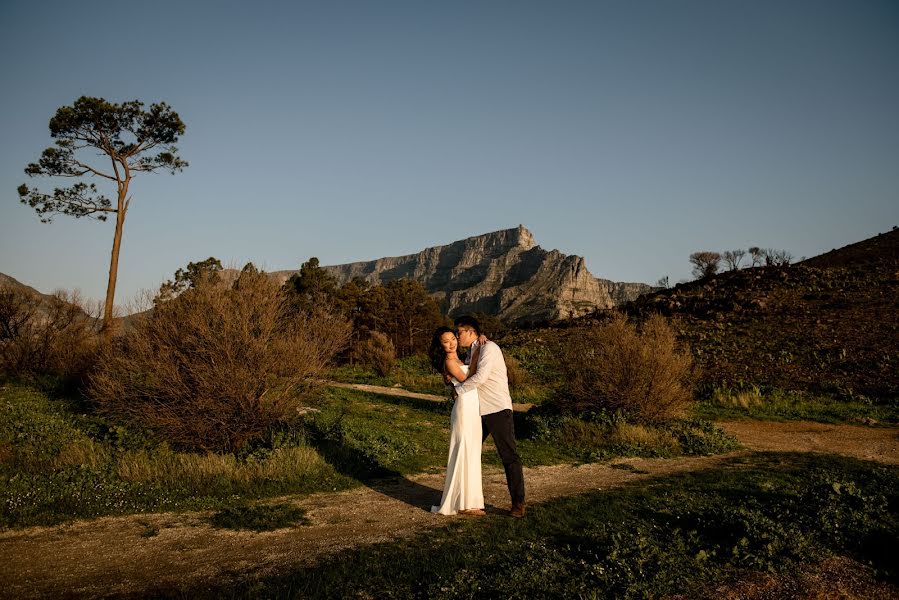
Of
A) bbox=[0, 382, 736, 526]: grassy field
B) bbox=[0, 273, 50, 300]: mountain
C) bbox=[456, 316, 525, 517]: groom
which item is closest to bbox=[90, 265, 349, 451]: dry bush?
bbox=[0, 382, 736, 526]: grassy field

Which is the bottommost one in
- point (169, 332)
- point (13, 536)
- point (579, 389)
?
point (13, 536)

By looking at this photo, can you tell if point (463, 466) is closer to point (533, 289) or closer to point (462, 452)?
point (462, 452)

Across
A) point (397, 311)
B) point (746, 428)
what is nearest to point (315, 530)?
point (746, 428)

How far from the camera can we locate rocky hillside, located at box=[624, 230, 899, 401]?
21016 mm

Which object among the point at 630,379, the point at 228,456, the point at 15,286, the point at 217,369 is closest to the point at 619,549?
the point at 228,456

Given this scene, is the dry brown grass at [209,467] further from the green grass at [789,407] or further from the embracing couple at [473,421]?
the green grass at [789,407]

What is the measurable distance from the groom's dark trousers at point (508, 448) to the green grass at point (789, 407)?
11898 millimetres

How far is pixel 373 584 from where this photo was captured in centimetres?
453

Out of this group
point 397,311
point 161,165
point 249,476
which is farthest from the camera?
point 397,311

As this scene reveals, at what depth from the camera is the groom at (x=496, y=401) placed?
6.64m

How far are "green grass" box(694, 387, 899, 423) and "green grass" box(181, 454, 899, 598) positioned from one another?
986cm

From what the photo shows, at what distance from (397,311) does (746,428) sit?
37.0 metres

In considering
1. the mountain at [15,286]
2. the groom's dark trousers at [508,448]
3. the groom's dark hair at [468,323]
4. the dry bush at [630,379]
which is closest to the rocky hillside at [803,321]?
the dry bush at [630,379]

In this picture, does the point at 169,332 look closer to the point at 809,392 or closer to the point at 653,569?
the point at 653,569
